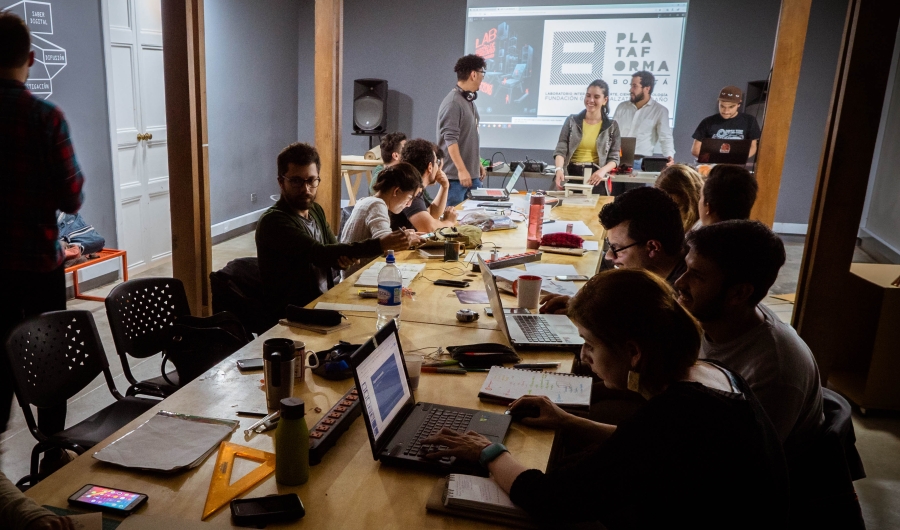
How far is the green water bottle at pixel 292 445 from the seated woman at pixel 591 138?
193 inches

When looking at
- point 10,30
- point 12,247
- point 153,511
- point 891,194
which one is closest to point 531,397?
point 153,511

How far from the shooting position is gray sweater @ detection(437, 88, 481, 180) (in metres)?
5.42

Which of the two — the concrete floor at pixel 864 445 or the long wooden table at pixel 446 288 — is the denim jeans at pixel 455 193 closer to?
the long wooden table at pixel 446 288

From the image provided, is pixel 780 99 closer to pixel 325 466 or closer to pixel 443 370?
pixel 443 370

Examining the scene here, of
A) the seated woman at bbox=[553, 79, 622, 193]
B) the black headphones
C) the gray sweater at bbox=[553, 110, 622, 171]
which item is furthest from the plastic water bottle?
the gray sweater at bbox=[553, 110, 622, 171]

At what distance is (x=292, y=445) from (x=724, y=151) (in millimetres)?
5136

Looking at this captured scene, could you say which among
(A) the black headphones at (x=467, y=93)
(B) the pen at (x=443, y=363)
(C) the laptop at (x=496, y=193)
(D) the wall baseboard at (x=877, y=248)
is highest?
(A) the black headphones at (x=467, y=93)

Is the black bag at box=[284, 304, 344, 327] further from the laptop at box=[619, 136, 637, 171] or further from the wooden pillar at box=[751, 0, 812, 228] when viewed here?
the laptop at box=[619, 136, 637, 171]

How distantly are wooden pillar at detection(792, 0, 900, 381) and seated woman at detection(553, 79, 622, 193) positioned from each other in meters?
3.03

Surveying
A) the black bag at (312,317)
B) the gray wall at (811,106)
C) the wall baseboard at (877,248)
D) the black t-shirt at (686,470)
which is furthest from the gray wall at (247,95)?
the wall baseboard at (877,248)

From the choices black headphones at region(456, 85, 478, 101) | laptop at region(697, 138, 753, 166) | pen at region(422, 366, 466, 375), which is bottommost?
pen at region(422, 366, 466, 375)

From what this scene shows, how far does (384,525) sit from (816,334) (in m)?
2.66

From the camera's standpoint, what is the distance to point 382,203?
331 cm

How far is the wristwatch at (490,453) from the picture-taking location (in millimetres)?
1348
